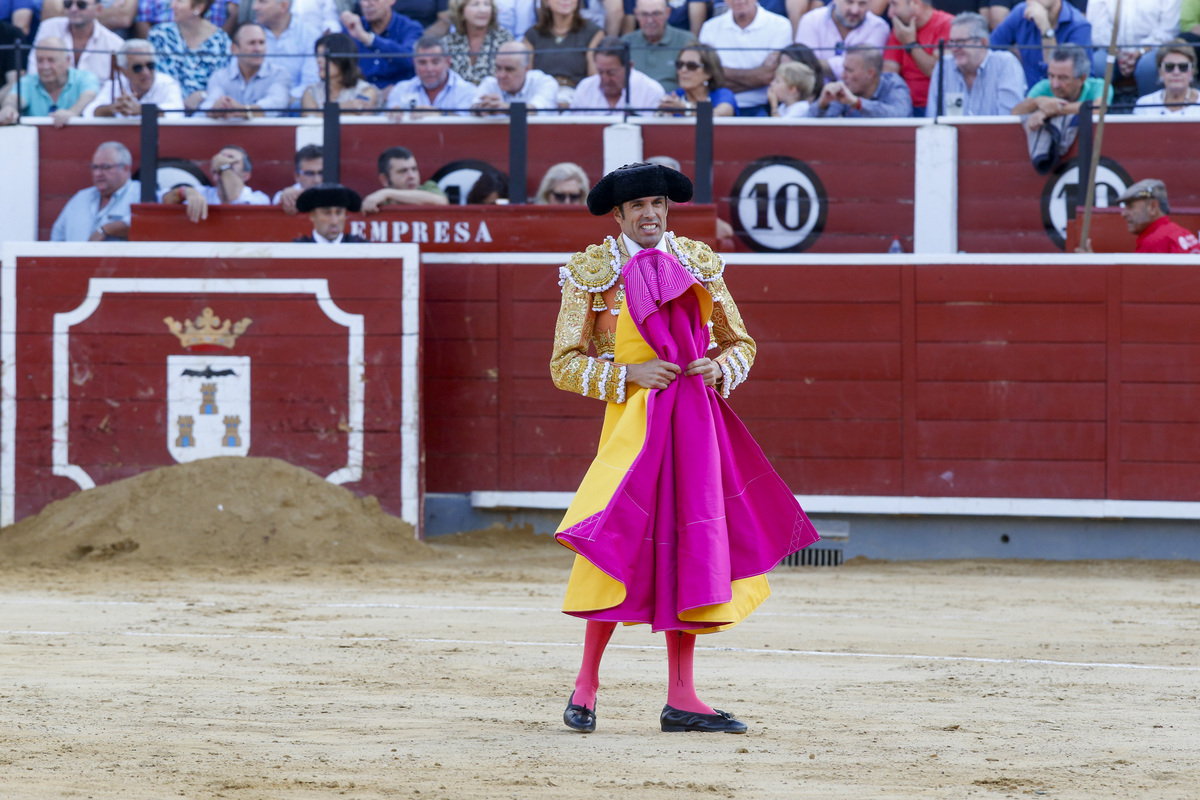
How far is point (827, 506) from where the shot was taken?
854 centimetres

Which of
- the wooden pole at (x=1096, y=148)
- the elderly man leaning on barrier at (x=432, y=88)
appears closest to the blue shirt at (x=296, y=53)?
the elderly man leaning on barrier at (x=432, y=88)

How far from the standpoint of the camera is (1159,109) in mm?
9516

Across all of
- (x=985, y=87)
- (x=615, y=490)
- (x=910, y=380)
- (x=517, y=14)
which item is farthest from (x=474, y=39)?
(x=615, y=490)

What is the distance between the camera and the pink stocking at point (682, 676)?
3.67 meters

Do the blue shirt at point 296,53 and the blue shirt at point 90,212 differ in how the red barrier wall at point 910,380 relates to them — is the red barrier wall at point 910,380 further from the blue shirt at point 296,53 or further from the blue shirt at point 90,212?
the blue shirt at point 90,212

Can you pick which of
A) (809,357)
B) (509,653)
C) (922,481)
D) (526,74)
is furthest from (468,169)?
(509,653)

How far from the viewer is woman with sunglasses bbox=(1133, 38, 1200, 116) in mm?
9016

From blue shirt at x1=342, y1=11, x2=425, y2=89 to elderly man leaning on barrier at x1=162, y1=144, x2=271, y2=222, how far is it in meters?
1.06

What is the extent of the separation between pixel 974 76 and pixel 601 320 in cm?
644

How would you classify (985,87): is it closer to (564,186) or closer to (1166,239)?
(1166,239)

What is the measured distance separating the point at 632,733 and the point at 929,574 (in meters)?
4.58

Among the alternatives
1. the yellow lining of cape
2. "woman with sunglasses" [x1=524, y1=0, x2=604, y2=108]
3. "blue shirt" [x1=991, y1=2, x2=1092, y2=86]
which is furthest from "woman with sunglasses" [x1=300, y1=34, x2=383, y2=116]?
the yellow lining of cape

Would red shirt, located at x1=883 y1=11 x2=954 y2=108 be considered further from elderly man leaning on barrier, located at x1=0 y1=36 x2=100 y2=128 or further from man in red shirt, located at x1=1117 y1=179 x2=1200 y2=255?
elderly man leaning on barrier, located at x1=0 y1=36 x2=100 y2=128

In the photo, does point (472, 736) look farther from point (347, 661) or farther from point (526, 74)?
point (526, 74)
